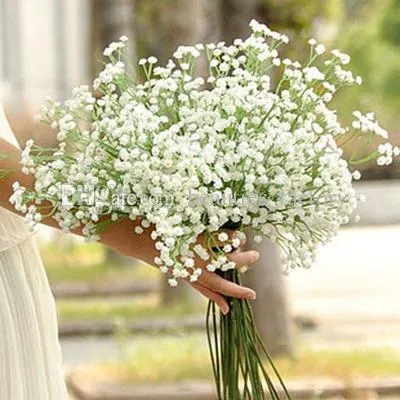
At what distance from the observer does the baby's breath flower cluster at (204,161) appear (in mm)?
2754

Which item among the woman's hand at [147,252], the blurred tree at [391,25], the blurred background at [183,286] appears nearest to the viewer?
the woman's hand at [147,252]

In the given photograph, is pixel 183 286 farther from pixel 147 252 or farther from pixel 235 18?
pixel 147 252

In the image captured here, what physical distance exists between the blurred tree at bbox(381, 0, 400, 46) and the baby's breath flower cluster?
20694mm

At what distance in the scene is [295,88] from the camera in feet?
9.57

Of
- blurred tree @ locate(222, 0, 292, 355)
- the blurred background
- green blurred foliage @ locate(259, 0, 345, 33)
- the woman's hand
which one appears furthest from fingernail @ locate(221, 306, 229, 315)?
green blurred foliage @ locate(259, 0, 345, 33)

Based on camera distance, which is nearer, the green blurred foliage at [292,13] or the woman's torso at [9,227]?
the woman's torso at [9,227]

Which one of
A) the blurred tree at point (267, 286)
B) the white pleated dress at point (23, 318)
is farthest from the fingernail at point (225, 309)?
the blurred tree at point (267, 286)

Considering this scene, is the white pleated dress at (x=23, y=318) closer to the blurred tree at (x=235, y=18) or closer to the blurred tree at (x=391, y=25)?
the blurred tree at (x=235, y=18)

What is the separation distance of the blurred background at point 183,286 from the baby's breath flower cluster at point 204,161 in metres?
1.32

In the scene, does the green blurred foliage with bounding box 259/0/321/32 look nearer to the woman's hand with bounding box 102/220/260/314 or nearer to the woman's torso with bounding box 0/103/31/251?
the woman's torso with bounding box 0/103/31/251

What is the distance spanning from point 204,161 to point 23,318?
0.61 m

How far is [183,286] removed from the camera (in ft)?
34.9

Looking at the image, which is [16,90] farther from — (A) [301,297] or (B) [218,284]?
(B) [218,284]

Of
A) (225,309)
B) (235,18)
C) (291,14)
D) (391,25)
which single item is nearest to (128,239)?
(225,309)
